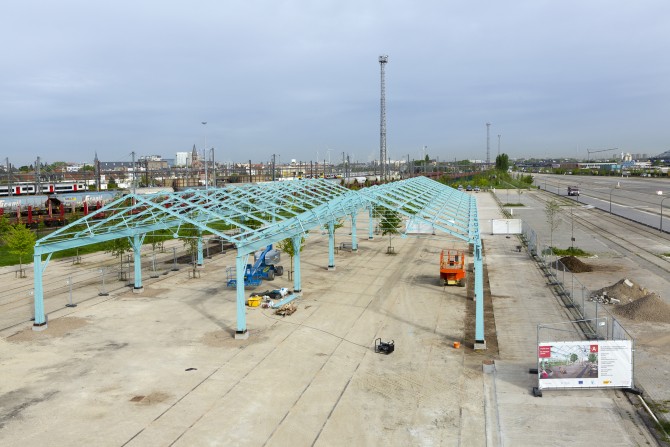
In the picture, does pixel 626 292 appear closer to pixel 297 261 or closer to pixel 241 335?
pixel 297 261

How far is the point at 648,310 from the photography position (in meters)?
21.9

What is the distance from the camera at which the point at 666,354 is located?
17812 mm

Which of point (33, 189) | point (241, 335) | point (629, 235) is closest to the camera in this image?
point (241, 335)

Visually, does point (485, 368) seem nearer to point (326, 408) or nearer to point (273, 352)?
point (326, 408)

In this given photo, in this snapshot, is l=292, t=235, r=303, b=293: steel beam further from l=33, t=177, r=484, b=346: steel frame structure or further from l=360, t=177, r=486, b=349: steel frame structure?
l=360, t=177, r=486, b=349: steel frame structure

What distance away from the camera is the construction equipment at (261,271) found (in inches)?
1134

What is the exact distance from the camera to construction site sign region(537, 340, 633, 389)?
15062 millimetres

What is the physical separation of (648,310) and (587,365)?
29.7 ft

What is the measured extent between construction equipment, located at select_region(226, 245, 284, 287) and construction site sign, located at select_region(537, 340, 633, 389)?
17.4m

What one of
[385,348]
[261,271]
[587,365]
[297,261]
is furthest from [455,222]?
[261,271]

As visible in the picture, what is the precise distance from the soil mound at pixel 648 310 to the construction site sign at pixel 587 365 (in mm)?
8014

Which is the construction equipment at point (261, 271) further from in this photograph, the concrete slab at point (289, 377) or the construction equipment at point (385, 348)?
the construction equipment at point (385, 348)

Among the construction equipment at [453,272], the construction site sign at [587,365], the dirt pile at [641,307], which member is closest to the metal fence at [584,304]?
the dirt pile at [641,307]

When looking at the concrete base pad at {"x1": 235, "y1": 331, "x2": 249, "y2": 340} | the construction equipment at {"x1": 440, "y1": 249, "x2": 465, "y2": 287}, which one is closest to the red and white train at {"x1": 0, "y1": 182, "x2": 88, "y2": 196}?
the concrete base pad at {"x1": 235, "y1": 331, "x2": 249, "y2": 340}
